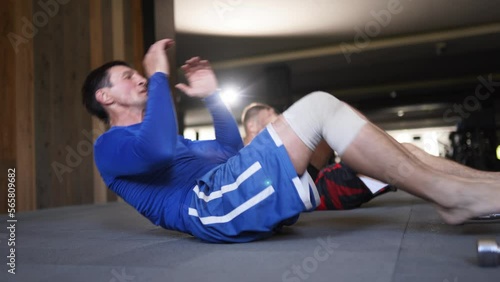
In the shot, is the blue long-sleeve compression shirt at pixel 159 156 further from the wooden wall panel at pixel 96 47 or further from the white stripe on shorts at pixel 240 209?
the wooden wall panel at pixel 96 47

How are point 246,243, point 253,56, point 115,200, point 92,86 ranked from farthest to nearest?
point 253,56 < point 115,200 < point 92,86 < point 246,243

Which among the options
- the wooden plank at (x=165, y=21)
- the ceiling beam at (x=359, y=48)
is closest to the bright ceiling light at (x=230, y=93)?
the ceiling beam at (x=359, y=48)

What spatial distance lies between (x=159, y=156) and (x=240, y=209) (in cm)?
25

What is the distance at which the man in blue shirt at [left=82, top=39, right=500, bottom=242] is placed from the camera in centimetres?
111

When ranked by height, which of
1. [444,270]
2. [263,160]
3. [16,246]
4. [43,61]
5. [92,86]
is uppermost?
[43,61]

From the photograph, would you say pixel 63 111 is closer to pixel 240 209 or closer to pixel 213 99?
pixel 213 99

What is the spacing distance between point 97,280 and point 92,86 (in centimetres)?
73

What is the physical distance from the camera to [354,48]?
639 cm

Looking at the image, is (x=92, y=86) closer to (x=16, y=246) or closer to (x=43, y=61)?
(x=16, y=246)

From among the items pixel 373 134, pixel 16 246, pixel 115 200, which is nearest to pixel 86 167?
pixel 115 200

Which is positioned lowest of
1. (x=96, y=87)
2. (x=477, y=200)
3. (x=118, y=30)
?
(x=477, y=200)

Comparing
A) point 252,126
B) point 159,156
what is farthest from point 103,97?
point 252,126

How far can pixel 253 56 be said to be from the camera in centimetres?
661

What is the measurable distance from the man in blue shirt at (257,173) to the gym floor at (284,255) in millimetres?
87
